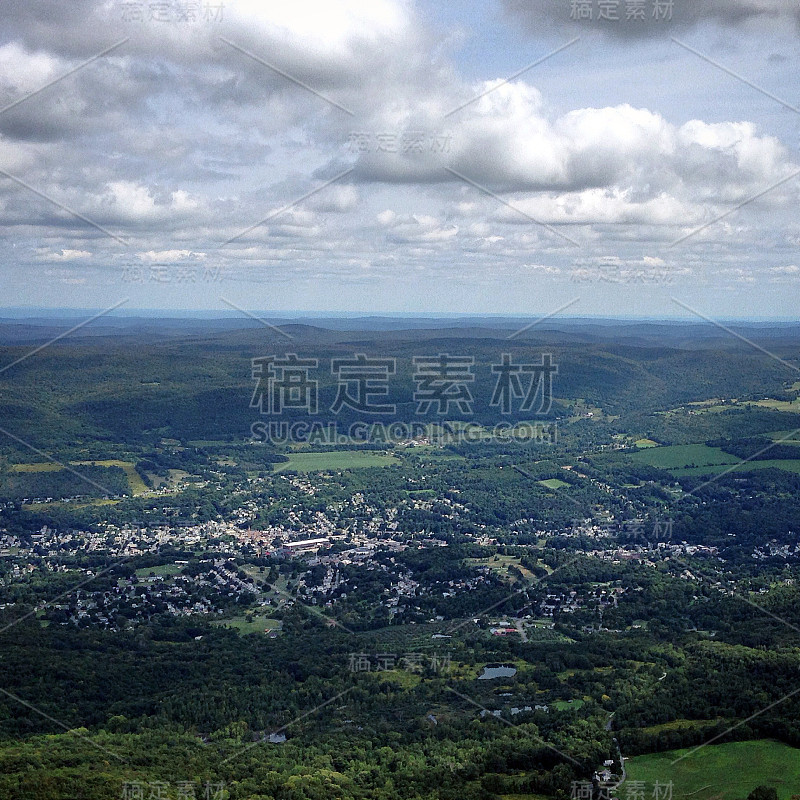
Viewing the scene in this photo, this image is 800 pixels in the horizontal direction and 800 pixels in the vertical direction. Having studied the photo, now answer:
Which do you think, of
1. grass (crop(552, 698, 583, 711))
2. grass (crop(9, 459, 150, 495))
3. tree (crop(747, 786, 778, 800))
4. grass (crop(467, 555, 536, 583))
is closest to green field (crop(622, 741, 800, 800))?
tree (crop(747, 786, 778, 800))

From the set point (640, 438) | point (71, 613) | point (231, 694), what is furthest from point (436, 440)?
point (231, 694)

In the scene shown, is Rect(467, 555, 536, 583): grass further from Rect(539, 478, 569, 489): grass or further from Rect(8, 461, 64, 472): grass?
Rect(8, 461, 64, 472): grass

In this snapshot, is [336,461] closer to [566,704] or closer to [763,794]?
[566,704]

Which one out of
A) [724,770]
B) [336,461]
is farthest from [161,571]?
[336,461]

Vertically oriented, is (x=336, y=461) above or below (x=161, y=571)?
above

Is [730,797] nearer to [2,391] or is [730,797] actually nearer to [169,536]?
[169,536]
